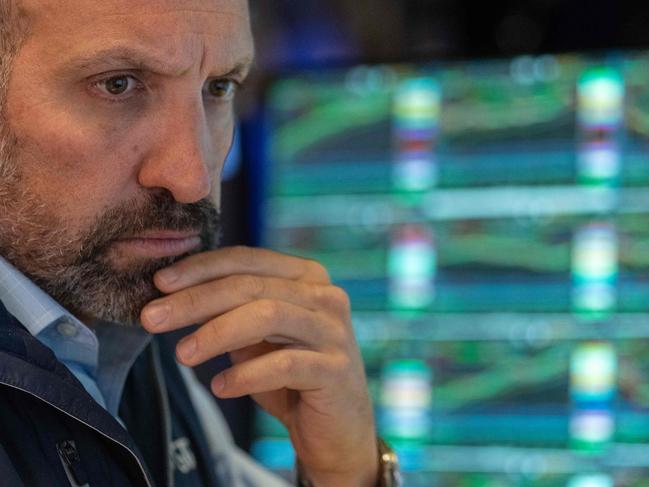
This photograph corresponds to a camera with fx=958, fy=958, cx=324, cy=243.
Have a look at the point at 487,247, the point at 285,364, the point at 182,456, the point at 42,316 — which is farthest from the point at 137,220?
the point at 487,247

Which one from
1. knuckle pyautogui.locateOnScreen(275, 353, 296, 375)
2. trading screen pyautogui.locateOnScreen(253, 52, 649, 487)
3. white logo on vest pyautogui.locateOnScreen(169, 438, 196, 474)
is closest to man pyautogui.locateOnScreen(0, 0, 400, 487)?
knuckle pyautogui.locateOnScreen(275, 353, 296, 375)

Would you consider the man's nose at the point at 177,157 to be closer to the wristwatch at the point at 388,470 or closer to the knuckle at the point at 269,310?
the knuckle at the point at 269,310

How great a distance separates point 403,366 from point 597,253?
0.41 metres

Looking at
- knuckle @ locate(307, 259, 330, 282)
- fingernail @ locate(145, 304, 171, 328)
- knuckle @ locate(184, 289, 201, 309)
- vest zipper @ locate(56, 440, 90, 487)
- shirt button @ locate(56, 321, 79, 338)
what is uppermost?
knuckle @ locate(307, 259, 330, 282)

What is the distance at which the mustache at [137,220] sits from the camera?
→ 1.07 meters

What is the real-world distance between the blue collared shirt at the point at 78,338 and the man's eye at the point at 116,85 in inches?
8.8

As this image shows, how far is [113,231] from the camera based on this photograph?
3.51 feet

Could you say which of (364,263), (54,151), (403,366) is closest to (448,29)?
(364,263)

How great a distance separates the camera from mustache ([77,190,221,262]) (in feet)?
3.50

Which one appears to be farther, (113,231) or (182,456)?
(182,456)

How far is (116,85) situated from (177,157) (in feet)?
0.34

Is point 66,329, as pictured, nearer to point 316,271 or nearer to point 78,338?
point 78,338

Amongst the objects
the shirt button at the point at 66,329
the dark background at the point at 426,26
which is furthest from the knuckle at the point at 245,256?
the dark background at the point at 426,26

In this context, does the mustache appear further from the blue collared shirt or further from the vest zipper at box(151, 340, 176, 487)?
the vest zipper at box(151, 340, 176, 487)
